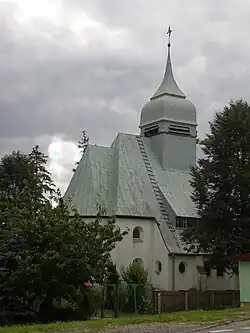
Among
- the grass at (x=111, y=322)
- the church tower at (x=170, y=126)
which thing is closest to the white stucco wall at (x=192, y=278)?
the church tower at (x=170, y=126)

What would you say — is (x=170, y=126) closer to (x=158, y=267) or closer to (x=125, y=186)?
(x=125, y=186)

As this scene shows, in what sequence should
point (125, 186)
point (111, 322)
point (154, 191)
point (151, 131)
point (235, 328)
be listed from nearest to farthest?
point (235, 328), point (111, 322), point (125, 186), point (154, 191), point (151, 131)

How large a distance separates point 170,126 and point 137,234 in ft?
32.2

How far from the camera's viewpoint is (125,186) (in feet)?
141

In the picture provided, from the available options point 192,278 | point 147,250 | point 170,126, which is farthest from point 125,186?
point 192,278

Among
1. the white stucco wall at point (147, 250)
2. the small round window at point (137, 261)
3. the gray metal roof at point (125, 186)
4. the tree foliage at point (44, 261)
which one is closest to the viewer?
the tree foliage at point (44, 261)

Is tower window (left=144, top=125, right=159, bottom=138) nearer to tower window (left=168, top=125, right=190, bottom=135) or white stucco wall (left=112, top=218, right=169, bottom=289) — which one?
tower window (left=168, top=125, right=190, bottom=135)

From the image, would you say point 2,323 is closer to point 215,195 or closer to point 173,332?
point 173,332

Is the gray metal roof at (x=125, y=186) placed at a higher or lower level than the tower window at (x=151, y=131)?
lower

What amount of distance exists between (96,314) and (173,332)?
9268 millimetres

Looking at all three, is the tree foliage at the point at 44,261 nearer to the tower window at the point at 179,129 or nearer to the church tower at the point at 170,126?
the church tower at the point at 170,126

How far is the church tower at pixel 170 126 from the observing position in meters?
47.0

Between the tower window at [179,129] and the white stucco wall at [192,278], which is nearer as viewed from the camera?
the white stucco wall at [192,278]

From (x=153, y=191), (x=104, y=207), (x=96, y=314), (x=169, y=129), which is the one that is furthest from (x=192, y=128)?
(x=96, y=314)
